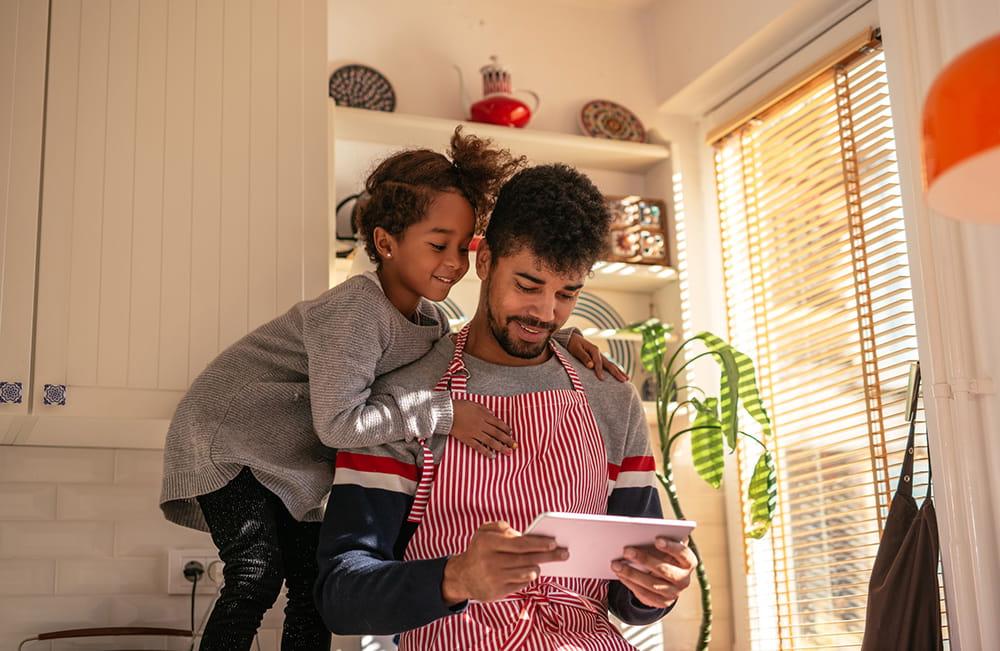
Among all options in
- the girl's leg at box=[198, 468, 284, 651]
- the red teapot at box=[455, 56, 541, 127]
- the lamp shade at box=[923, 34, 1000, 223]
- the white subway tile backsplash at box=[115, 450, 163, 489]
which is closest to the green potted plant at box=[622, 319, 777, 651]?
the red teapot at box=[455, 56, 541, 127]

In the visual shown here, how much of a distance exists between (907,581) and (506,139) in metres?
1.68

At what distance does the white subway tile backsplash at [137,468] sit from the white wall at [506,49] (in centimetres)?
130

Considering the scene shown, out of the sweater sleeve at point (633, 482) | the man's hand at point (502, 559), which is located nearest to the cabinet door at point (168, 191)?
the sweater sleeve at point (633, 482)

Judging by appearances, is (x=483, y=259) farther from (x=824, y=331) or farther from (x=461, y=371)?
(x=824, y=331)

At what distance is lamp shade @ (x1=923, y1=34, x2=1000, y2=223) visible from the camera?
1020 millimetres

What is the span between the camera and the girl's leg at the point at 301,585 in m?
2.11

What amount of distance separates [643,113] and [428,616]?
2.44 m

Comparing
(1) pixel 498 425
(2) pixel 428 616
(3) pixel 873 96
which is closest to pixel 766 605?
(3) pixel 873 96

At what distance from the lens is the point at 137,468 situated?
2.82 m

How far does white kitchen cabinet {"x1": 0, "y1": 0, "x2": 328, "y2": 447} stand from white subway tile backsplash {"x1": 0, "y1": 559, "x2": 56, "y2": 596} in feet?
0.95

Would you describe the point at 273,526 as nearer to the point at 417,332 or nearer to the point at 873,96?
the point at 417,332

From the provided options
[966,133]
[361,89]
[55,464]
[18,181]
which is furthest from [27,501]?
[966,133]

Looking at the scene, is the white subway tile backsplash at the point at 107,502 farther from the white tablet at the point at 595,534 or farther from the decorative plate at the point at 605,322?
the white tablet at the point at 595,534

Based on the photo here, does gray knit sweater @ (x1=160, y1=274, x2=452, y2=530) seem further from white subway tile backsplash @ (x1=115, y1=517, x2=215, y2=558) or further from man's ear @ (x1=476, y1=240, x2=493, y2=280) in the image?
white subway tile backsplash @ (x1=115, y1=517, x2=215, y2=558)
